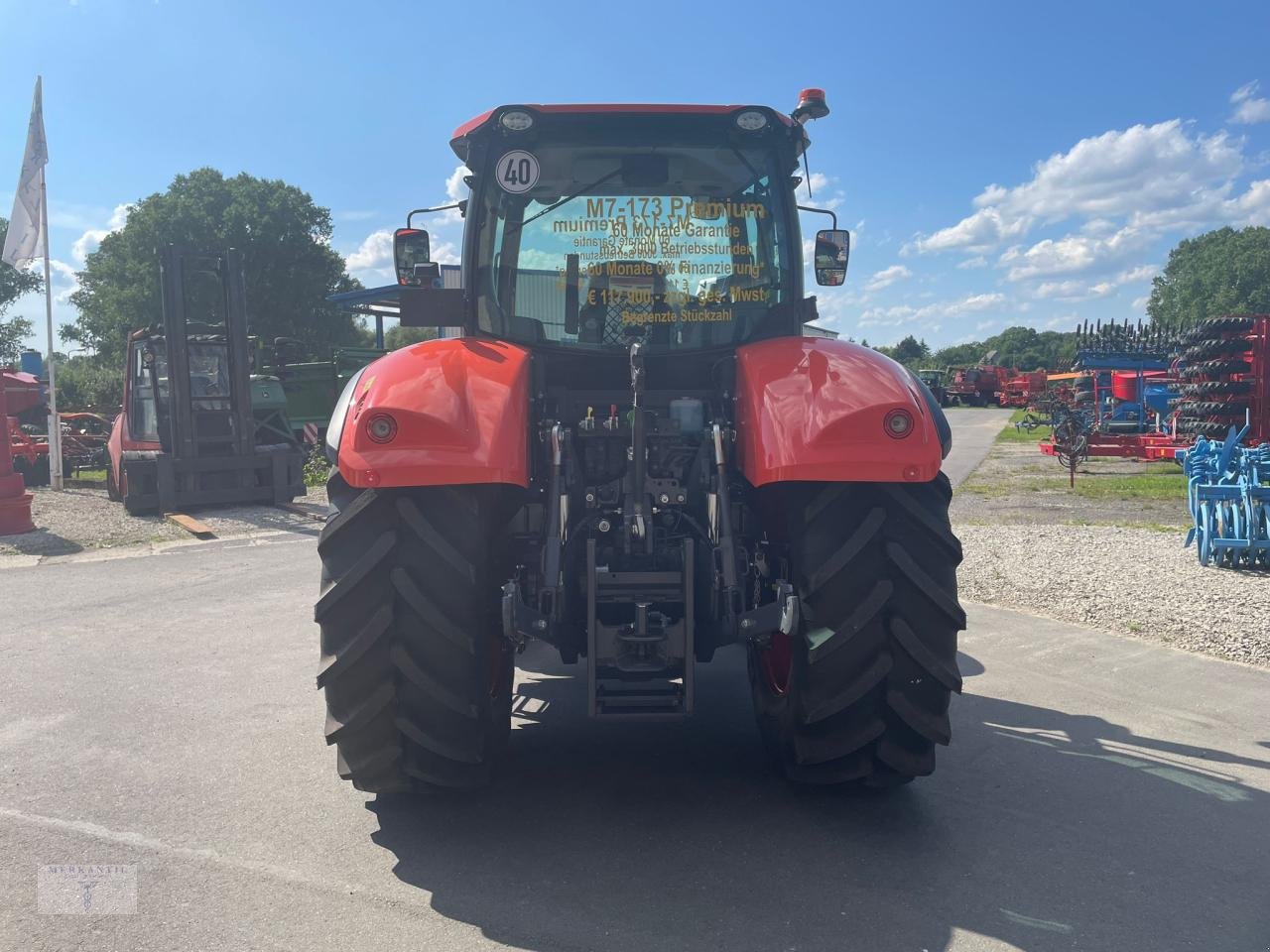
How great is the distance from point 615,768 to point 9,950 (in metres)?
2.19

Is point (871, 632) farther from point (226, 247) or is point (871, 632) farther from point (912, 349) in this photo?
point (912, 349)

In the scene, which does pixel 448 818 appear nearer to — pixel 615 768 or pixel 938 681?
pixel 615 768

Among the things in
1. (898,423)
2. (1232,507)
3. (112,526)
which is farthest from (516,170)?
(112,526)

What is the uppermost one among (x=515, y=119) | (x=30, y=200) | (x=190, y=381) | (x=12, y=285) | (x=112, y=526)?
(x=12, y=285)

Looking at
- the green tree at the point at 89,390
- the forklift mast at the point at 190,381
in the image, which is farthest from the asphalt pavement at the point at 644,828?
the green tree at the point at 89,390

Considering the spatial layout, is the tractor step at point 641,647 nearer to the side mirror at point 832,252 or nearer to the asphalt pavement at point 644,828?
the asphalt pavement at point 644,828

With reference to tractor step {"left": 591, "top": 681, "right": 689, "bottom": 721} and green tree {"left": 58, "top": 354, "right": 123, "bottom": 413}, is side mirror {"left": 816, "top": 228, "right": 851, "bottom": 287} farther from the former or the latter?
green tree {"left": 58, "top": 354, "right": 123, "bottom": 413}

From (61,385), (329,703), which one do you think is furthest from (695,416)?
(61,385)

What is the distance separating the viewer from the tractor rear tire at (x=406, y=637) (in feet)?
11.2

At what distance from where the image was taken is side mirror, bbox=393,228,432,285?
15.8 feet

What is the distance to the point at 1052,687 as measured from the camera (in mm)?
5520

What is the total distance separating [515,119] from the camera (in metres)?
4.33

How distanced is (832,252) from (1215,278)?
288 ft

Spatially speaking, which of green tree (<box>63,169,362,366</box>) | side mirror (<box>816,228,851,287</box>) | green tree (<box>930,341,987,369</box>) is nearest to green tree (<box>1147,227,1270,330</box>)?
green tree (<box>930,341,987,369</box>)
